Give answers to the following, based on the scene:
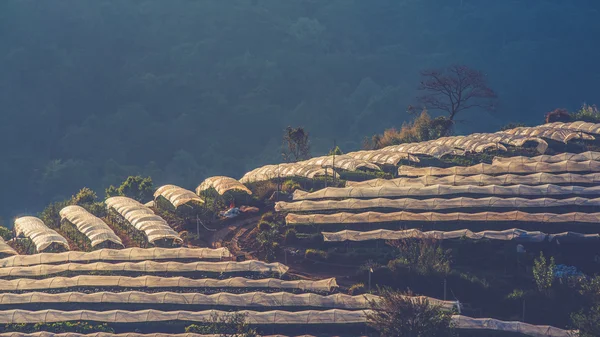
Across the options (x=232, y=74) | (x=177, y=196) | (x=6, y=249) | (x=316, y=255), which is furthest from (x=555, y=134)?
(x=232, y=74)

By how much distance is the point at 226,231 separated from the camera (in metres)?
58.8

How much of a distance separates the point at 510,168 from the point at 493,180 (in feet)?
9.18

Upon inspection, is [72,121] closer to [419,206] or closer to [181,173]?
[181,173]

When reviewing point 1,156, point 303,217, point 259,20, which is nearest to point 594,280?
point 303,217

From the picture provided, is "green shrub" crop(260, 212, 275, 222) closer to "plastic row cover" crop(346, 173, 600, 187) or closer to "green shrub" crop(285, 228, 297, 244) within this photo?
"green shrub" crop(285, 228, 297, 244)

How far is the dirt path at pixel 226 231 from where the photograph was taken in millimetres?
57062

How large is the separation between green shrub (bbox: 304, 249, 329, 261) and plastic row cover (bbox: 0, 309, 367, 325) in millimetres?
7669

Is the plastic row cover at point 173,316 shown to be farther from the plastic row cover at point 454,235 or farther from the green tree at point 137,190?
the green tree at point 137,190

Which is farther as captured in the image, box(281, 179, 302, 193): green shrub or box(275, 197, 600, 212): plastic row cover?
box(281, 179, 302, 193): green shrub

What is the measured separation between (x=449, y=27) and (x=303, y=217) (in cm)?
12085

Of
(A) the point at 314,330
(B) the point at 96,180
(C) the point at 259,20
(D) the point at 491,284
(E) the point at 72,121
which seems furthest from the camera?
(C) the point at 259,20

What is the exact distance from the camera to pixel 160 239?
187ft

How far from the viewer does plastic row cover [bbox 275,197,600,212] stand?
56594 millimetres

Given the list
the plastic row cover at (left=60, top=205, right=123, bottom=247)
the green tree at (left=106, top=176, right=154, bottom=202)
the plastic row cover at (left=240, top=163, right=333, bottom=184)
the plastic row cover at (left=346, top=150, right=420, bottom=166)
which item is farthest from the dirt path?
the green tree at (left=106, top=176, right=154, bottom=202)
